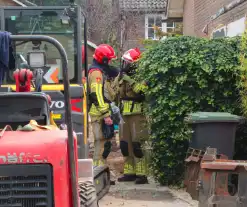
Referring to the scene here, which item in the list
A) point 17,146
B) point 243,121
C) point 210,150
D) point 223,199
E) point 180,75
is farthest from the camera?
point 180,75

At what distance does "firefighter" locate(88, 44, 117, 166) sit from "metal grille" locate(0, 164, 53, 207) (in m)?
4.87

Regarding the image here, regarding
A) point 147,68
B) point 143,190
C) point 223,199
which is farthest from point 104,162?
point 223,199

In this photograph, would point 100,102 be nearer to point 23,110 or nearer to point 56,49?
point 56,49

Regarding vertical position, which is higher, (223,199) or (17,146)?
(17,146)

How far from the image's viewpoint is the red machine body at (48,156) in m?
3.73

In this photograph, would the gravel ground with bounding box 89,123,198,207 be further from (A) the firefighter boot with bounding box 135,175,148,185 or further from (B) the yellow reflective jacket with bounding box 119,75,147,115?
(B) the yellow reflective jacket with bounding box 119,75,147,115

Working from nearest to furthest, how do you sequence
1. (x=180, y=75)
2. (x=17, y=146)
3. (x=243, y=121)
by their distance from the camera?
(x=17, y=146) → (x=243, y=121) → (x=180, y=75)

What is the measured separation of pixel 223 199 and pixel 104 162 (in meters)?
3.10

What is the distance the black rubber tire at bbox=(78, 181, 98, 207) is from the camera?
14.6 feet

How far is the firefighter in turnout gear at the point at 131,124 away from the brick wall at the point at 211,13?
9.57ft

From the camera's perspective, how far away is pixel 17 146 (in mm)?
3770

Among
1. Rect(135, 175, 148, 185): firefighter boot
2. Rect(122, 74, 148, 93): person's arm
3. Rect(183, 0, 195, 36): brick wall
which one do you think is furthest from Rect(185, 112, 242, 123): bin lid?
Rect(183, 0, 195, 36): brick wall

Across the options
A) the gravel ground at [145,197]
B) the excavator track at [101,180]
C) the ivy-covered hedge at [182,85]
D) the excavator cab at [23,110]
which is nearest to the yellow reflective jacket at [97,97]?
the ivy-covered hedge at [182,85]

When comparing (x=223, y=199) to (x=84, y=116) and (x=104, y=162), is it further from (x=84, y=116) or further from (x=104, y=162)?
(x=104, y=162)
